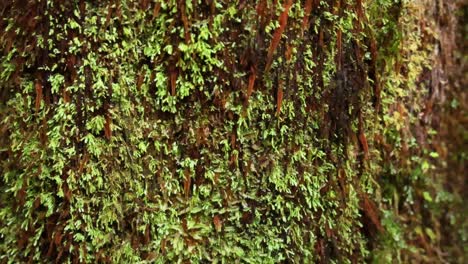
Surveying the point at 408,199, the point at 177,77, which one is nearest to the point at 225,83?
the point at 177,77

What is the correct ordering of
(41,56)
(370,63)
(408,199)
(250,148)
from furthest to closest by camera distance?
1. (408,199)
2. (370,63)
3. (250,148)
4. (41,56)

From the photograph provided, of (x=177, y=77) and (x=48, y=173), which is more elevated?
(x=177, y=77)

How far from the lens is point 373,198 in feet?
5.80

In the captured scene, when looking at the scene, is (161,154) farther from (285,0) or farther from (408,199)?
(408,199)

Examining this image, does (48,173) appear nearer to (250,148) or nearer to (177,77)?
(177,77)

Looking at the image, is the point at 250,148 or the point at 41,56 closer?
the point at 41,56

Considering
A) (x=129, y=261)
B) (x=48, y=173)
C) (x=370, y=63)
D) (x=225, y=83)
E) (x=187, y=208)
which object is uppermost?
(x=370, y=63)

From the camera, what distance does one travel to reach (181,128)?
146 centimetres

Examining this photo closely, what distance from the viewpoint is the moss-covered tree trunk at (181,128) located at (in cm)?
139

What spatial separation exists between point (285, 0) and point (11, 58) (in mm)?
824

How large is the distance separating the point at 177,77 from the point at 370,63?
0.70 metres

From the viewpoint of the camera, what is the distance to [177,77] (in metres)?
1.41

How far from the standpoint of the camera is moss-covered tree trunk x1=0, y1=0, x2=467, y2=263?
1.39 meters

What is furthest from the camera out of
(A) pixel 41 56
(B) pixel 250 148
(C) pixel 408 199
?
(C) pixel 408 199
